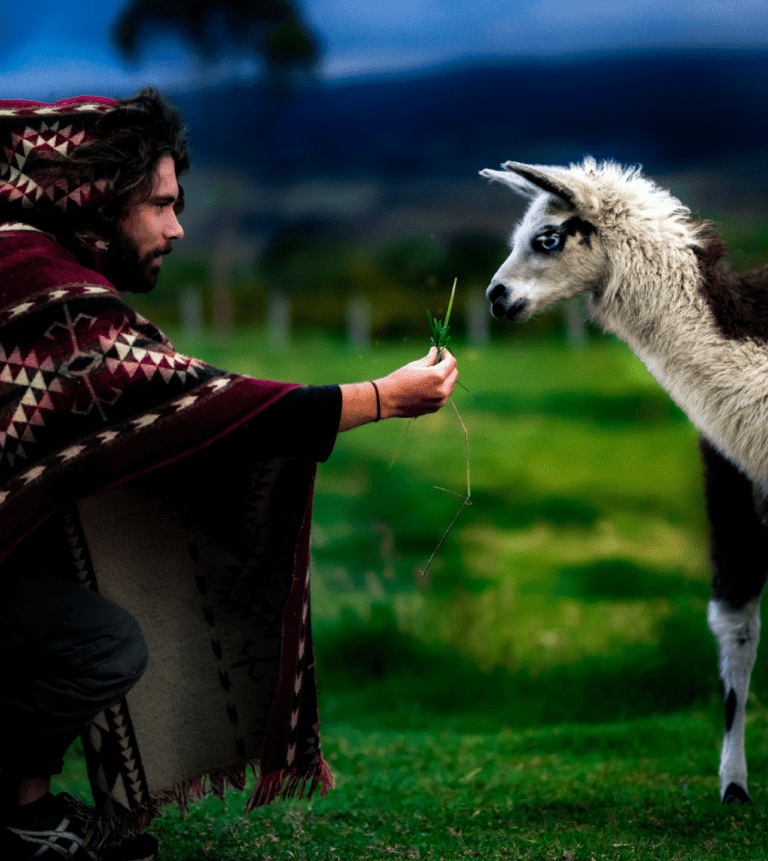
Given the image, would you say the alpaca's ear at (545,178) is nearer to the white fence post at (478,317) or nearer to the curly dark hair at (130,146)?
the white fence post at (478,317)

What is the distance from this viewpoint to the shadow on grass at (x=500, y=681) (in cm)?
442

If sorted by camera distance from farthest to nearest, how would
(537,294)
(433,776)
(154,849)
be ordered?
(433,776)
(537,294)
(154,849)

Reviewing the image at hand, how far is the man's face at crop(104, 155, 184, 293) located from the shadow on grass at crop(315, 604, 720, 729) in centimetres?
294

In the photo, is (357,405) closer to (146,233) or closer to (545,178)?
(146,233)

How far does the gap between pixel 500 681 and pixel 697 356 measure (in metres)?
2.64

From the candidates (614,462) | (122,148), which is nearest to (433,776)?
(122,148)

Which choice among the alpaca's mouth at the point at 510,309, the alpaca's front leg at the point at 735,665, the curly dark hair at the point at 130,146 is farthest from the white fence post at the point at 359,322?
the curly dark hair at the point at 130,146

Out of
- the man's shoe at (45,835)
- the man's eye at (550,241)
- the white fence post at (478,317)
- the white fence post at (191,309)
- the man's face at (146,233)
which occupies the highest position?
the man's face at (146,233)

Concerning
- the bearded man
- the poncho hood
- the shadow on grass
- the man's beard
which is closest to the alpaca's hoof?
the shadow on grass

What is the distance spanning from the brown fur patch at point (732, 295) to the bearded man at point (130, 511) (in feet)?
3.11

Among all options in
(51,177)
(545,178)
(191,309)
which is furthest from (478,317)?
(191,309)

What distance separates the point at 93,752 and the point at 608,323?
6.04ft

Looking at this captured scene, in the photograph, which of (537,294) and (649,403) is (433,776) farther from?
(649,403)

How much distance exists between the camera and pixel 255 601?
2.31m
